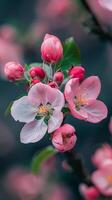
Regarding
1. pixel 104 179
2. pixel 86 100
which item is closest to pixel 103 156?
pixel 104 179

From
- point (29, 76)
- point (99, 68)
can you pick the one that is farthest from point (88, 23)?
point (99, 68)

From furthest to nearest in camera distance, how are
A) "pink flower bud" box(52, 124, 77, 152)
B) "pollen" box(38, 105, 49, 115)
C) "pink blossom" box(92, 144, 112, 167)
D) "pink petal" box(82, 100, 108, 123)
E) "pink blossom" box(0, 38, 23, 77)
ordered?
1. "pink blossom" box(0, 38, 23, 77)
2. "pink blossom" box(92, 144, 112, 167)
3. "pollen" box(38, 105, 49, 115)
4. "pink petal" box(82, 100, 108, 123)
5. "pink flower bud" box(52, 124, 77, 152)

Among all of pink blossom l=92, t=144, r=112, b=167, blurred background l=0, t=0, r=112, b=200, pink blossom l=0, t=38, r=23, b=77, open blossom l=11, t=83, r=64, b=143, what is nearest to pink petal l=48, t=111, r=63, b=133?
open blossom l=11, t=83, r=64, b=143

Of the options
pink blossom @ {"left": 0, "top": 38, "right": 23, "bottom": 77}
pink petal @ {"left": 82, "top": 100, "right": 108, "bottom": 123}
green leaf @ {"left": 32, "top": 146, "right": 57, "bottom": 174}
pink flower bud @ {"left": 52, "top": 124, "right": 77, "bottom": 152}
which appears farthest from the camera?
pink blossom @ {"left": 0, "top": 38, "right": 23, "bottom": 77}

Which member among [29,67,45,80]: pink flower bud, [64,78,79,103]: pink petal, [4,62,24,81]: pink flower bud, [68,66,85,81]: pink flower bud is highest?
[4,62,24,81]: pink flower bud

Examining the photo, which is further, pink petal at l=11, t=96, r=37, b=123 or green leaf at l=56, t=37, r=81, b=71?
green leaf at l=56, t=37, r=81, b=71

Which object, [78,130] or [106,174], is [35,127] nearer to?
[106,174]

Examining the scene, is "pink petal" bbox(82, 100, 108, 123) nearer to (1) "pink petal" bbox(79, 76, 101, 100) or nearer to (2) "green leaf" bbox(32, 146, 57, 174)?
(1) "pink petal" bbox(79, 76, 101, 100)
